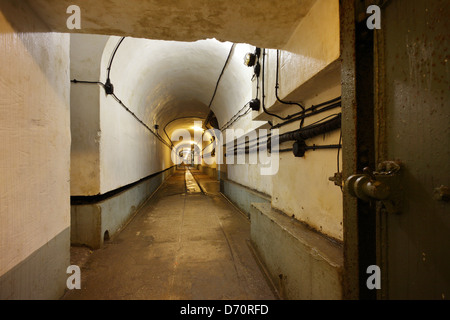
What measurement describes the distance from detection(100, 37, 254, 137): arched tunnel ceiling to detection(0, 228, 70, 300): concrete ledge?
3245 millimetres

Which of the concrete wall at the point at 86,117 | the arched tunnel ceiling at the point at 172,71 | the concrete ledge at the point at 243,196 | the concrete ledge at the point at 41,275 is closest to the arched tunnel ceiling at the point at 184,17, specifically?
the concrete wall at the point at 86,117

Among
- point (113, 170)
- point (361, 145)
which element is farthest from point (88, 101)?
point (361, 145)

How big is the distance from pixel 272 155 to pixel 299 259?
→ 7.41ft

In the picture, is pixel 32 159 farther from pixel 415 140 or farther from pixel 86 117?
pixel 415 140

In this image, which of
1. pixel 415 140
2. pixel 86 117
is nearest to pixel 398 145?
pixel 415 140

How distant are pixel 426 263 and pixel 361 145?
84cm

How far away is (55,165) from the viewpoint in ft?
7.61

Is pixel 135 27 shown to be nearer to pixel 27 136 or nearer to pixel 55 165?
pixel 27 136

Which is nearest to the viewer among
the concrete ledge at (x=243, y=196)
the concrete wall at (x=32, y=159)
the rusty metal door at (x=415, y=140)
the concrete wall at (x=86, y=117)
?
the rusty metal door at (x=415, y=140)

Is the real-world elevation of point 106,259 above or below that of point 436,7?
below

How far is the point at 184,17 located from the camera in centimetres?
208

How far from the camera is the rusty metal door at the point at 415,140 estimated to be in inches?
42.7

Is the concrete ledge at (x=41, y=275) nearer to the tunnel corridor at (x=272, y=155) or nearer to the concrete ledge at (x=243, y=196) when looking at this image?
the tunnel corridor at (x=272, y=155)

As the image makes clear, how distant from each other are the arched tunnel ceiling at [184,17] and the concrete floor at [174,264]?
3279mm
